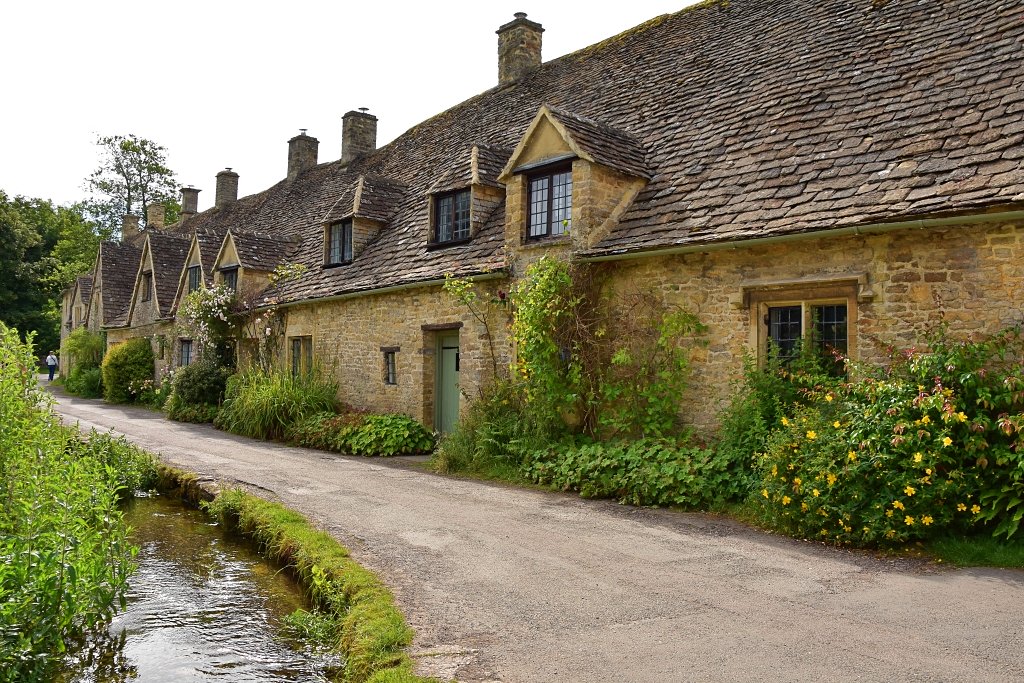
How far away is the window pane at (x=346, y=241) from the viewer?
1869cm

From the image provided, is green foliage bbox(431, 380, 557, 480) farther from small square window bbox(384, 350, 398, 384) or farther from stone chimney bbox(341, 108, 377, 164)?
stone chimney bbox(341, 108, 377, 164)

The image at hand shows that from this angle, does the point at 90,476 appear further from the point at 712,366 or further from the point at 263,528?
the point at 712,366

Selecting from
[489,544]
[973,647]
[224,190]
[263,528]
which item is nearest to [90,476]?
[263,528]

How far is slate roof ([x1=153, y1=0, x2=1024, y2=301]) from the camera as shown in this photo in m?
9.24

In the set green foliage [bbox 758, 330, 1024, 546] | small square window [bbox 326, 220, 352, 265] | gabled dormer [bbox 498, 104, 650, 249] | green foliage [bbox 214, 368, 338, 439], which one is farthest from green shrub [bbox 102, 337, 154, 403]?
green foliage [bbox 758, 330, 1024, 546]

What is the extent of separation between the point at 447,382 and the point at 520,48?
393 inches

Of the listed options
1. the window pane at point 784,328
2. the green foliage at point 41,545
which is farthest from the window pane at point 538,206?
the green foliage at point 41,545

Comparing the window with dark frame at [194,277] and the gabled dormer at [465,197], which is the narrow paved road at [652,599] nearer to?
the gabled dormer at [465,197]

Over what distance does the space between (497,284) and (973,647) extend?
31.7 feet

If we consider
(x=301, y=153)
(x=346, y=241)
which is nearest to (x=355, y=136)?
(x=301, y=153)

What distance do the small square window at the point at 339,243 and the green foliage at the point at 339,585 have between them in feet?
33.1

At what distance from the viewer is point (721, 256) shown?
34.7 feet

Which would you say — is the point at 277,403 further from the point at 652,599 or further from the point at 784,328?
the point at 652,599

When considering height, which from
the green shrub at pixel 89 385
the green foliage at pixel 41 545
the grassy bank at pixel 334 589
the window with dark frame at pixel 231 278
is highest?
the window with dark frame at pixel 231 278
